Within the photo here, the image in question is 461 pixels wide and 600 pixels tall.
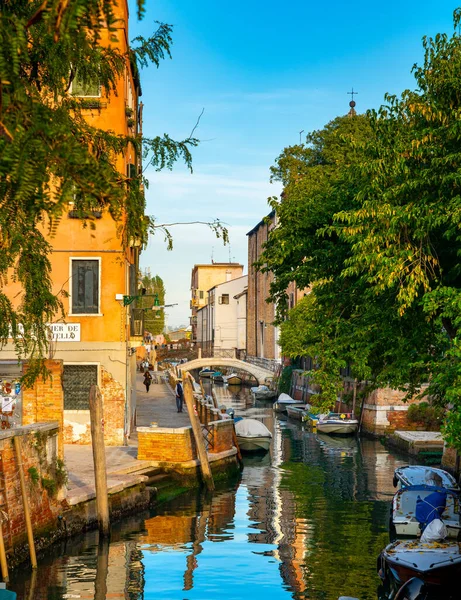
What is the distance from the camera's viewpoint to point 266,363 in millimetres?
70625

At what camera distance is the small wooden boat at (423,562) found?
1222 cm

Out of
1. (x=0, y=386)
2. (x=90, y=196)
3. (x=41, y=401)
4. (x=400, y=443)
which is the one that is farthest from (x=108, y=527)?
(x=400, y=443)

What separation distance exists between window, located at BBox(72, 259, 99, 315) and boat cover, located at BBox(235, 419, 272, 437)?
30.1ft

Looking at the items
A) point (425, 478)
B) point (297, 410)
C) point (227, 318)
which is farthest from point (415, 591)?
point (227, 318)

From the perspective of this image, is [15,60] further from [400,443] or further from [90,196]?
[400,443]

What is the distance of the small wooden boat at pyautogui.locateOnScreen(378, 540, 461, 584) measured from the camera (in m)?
12.2

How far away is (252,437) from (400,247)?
15.7m

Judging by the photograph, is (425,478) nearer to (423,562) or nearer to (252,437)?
(423,562)

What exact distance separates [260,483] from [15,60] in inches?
803

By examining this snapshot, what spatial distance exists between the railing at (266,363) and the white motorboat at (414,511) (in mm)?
48235

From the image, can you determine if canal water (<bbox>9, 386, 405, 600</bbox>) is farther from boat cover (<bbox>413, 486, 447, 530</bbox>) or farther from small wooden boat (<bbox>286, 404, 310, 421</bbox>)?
small wooden boat (<bbox>286, 404, 310, 421</bbox>)

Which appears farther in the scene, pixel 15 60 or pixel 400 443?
pixel 400 443

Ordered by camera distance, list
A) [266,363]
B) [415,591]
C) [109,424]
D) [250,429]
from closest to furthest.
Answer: [415,591] < [109,424] < [250,429] < [266,363]

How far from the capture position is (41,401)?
20109 millimetres
